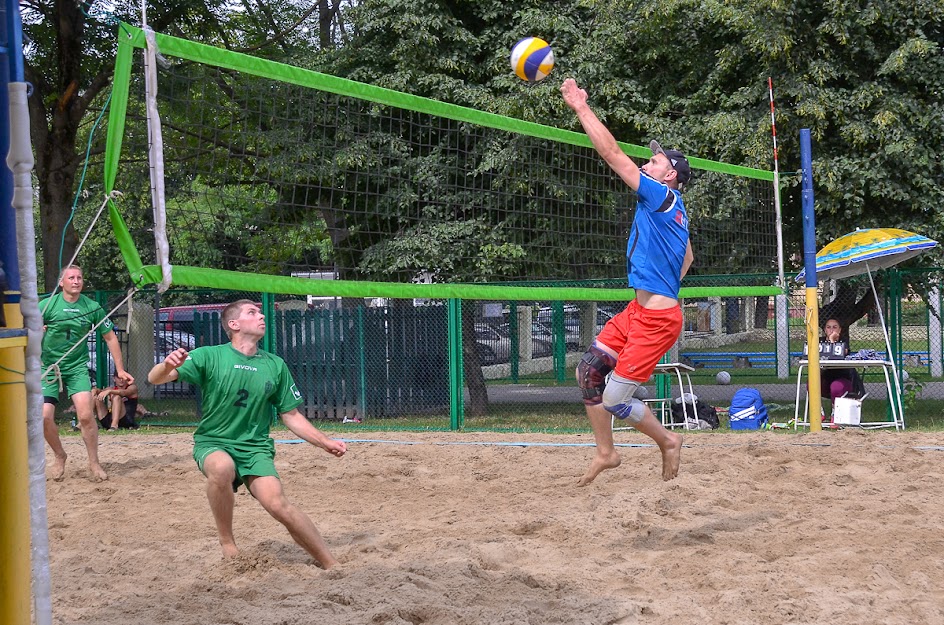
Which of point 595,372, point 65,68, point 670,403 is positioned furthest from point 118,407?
point 595,372

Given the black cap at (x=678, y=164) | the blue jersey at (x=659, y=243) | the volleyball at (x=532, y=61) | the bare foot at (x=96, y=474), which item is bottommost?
the bare foot at (x=96, y=474)

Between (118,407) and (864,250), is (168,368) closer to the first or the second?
(864,250)

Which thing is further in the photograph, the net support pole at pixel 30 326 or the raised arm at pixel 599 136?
the raised arm at pixel 599 136

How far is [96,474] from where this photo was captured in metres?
7.14

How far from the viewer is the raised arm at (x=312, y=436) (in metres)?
4.23

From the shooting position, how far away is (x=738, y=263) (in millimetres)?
11156

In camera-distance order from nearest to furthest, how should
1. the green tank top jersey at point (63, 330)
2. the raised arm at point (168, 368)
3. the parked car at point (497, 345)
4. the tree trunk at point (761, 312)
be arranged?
1. the raised arm at point (168, 368)
2. the green tank top jersey at point (63, 330)
3. the parked car at point (497, 345)
4. the tree trunk at point (761, 312)

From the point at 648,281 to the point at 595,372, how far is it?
25.4 inches

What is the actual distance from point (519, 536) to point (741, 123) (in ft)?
23.7

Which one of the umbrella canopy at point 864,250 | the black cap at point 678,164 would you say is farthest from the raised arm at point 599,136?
the umbrella canopy at point 864,250

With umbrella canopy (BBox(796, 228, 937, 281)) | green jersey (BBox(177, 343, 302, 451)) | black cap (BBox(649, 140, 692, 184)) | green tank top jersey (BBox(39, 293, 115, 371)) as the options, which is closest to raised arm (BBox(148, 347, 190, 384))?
green jersey (BBox(177, 343, 302, 451))

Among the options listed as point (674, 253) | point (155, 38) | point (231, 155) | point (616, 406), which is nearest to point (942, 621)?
point (616, 406)

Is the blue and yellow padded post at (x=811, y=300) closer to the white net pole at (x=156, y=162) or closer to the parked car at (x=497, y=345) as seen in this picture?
the parked car at (x=497, y=345)

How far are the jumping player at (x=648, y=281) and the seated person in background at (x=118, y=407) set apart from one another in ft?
25.0
